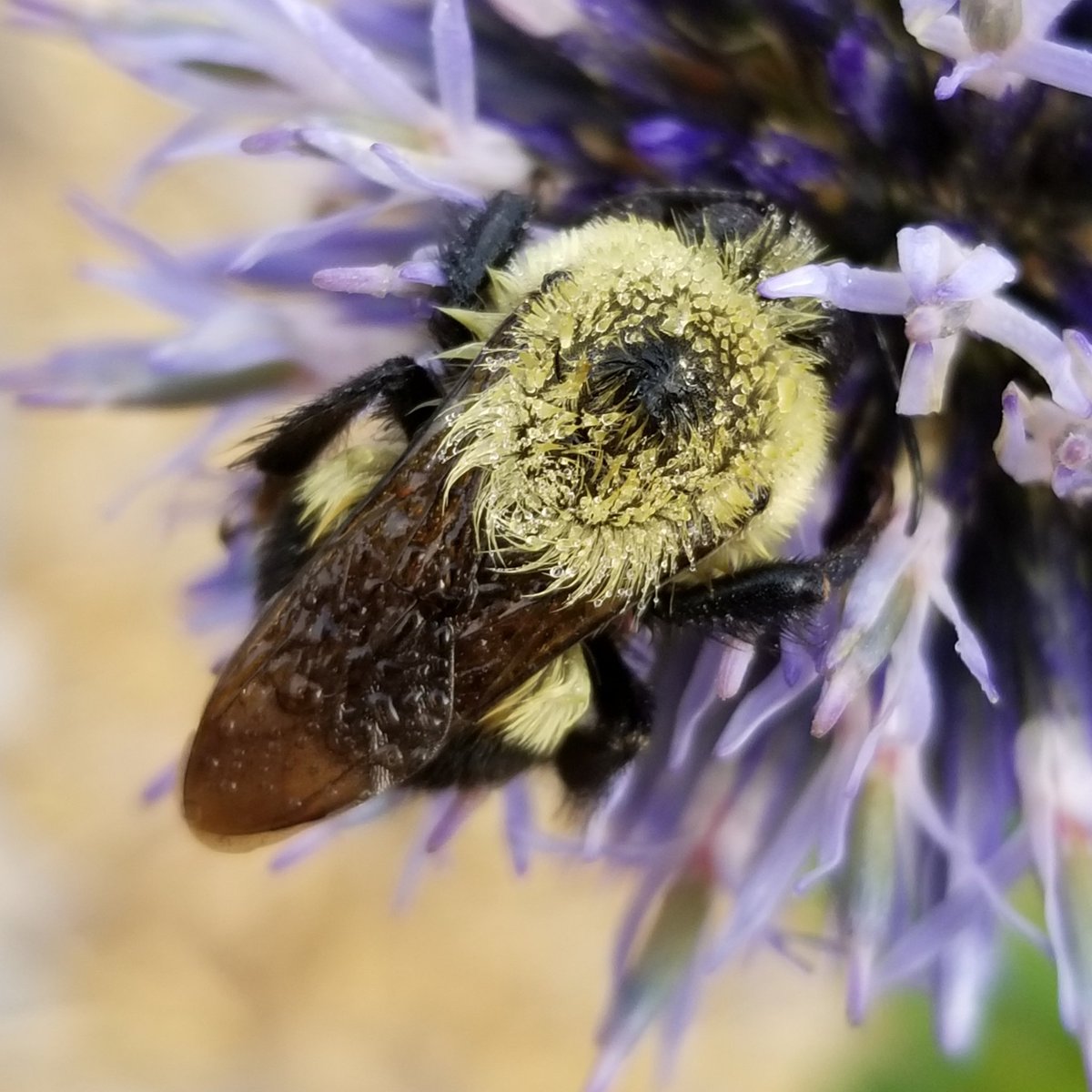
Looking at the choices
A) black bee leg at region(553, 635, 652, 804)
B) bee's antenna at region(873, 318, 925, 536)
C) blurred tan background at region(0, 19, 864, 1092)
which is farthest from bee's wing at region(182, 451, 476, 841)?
blurred tan background at region(0, 19, 864, 1092)

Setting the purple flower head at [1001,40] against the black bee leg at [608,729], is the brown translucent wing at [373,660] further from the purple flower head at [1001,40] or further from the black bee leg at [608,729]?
the purple flower head at [1001,40]

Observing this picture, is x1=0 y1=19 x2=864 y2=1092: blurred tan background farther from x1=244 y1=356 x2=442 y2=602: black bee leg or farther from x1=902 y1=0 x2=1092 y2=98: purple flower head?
x1=902 y1=0 x2=1092 y2=98: purple flower head

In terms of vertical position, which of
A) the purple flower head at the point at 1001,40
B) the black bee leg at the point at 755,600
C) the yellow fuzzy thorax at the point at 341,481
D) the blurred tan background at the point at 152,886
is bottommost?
the blurred tan background at the point at 152,886

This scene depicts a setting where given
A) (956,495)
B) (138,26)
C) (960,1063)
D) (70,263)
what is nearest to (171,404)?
(138,26)

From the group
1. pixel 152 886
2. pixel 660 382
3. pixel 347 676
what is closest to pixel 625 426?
pixel 660 382

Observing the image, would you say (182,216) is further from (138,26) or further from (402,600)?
(402,600)

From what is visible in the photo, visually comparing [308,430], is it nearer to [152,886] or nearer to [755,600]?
[755,600]

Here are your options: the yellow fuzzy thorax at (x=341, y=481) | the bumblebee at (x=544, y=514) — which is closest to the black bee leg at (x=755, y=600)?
the bumblebee at (x=544, y=514)
